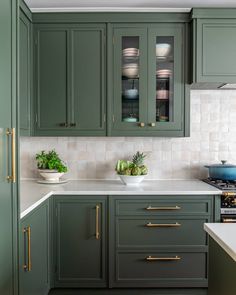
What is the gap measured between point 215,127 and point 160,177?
75 cm

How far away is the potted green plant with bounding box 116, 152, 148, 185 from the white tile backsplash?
27 centimetres

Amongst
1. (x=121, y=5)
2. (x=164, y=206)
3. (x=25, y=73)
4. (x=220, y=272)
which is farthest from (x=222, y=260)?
(x=121, y=5)

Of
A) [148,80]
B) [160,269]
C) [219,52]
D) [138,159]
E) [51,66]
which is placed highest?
[219,52]

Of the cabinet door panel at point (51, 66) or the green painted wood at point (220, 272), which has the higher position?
the cabinet door panel at point (51, 66)

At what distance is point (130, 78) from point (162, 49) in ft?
1.28

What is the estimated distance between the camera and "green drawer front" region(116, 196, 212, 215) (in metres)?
2.70

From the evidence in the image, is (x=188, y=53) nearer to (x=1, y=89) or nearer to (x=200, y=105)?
(x=200, y=105)

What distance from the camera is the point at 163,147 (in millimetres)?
3318

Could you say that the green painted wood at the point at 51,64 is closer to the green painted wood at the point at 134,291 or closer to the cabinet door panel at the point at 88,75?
the cabinet door panel at the point at 88,75


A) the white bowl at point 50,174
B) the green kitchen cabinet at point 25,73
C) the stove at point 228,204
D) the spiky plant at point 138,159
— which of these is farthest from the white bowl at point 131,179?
the green kitchen cabinet at point 25,73

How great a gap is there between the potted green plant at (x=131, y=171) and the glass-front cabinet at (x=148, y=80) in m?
0.28

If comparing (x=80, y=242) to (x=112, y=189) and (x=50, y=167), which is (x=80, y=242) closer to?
(x=112, y=189)

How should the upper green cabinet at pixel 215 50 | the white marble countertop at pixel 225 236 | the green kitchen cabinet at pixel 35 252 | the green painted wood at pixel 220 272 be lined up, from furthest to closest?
the upper green cabinet at pixel 215 50 → the green kitchen cabinet at pixel 35 252 → the green painted wood at pixel 220 272 → the white marble countertop at pixel 225 236

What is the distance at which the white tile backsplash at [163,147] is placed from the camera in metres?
3.29
